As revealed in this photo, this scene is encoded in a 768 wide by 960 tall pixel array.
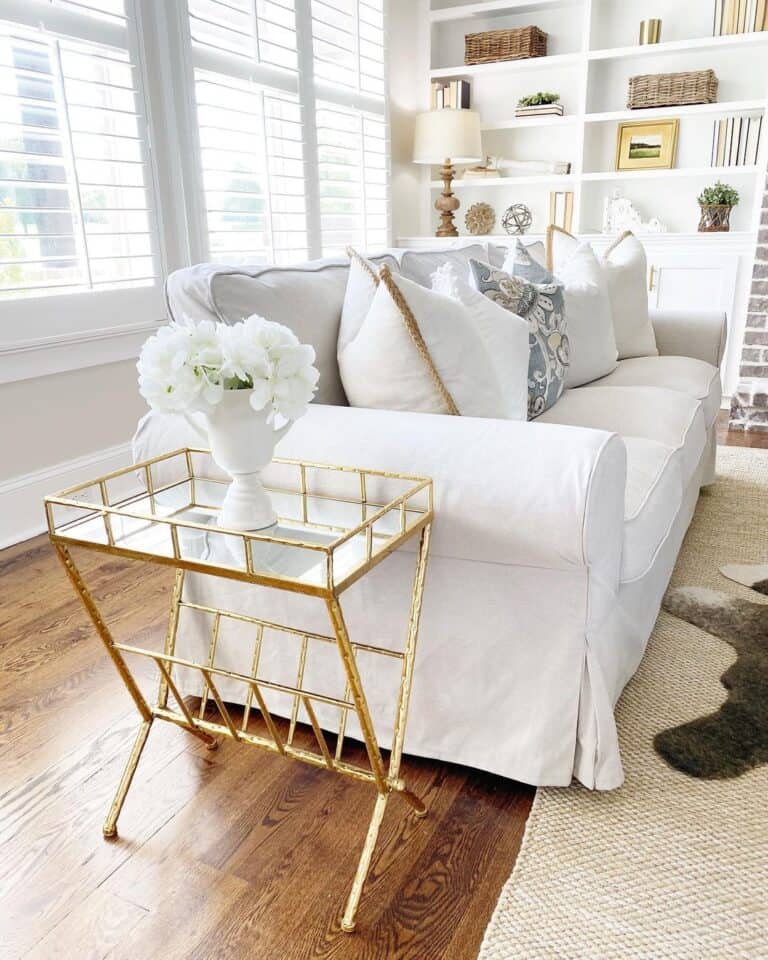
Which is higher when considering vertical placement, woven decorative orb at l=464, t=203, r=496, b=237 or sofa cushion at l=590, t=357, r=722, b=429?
woven decorative orb at l=464, t=203, r=496, b=237

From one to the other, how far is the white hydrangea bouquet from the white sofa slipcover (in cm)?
9

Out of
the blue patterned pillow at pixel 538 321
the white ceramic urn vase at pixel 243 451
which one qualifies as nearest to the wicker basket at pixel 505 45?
the blue patterned pillow at pixel 538 321

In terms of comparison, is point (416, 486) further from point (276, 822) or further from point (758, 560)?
point (758, 560)

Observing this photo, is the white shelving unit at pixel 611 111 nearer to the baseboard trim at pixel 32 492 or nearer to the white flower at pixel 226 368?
the baseboard trim at pixel 32 492

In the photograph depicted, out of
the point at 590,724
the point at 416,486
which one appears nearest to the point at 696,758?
the point at 590,724

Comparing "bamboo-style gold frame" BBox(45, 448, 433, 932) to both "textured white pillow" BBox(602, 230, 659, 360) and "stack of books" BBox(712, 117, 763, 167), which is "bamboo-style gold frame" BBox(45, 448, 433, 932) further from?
"stack of books" BBox(712, 117, 763, 167)

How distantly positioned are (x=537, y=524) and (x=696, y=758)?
64 cm

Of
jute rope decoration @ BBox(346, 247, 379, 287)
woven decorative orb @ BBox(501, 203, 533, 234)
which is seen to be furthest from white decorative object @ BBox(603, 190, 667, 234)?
jute rope decoration @ BBox(346, 247, 379, 287)

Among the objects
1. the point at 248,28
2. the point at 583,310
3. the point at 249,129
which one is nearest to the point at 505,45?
the point at 248,28

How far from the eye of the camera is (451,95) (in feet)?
14.9

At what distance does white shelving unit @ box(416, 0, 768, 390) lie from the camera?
13.1 ft

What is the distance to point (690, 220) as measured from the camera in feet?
14.2

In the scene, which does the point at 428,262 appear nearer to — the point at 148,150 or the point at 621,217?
the point at 148,150

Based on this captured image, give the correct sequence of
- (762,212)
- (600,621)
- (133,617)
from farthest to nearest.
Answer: (762,212) → (133,617) → (600,621)
